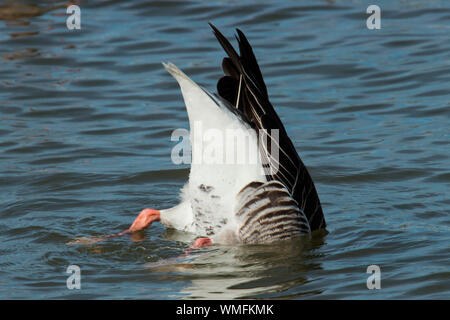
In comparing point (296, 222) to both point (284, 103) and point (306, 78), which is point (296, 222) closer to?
point (284, 103)

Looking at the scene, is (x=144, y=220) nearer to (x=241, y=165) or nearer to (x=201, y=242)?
(x=201, y=242)

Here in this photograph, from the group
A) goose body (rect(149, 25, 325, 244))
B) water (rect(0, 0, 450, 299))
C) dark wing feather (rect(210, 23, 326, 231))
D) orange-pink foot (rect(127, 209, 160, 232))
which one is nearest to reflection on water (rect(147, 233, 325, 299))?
water (rect(0, 0, 450, 299))

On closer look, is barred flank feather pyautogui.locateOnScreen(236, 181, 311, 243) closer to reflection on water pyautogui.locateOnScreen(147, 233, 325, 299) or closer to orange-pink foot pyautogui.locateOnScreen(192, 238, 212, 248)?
reflection on water pyautogui.locateOnScreen(147, 233, 325, 299)

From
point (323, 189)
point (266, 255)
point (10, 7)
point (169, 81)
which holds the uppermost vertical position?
point (10, 7)

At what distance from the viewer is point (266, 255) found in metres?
6.00

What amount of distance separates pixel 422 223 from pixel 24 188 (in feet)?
12.3

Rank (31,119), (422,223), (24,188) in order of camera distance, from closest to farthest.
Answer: (422,223)
(24,188)
(31,119)

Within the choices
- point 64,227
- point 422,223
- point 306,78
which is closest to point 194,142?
point 64,227

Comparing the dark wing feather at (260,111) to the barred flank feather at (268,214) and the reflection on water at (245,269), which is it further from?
the reflection on water at (245,269)

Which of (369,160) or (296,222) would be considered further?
(369,160)

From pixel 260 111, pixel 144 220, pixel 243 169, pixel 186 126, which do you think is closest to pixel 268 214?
pixel 243 169

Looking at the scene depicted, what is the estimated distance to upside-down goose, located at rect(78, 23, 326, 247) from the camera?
569 centimetres

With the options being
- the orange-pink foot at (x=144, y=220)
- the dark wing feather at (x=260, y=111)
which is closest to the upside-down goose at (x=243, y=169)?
the dark wing feather at (x=260, y=111)

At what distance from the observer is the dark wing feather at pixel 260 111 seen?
18.9 ft
